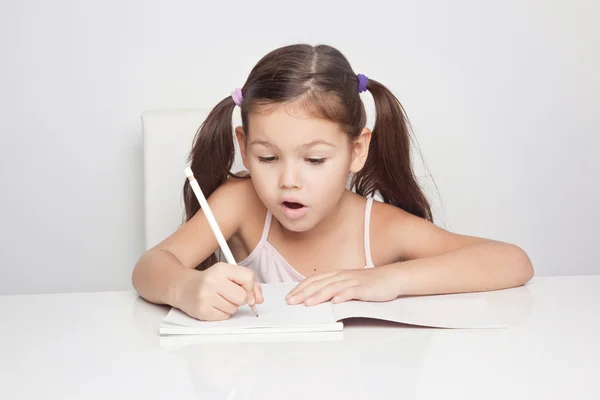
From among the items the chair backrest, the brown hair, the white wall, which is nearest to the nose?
the brown hair

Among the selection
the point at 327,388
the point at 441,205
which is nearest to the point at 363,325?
the point at 327,388

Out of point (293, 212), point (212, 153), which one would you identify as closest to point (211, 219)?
point (293, 212)

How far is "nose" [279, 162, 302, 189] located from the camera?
130 cm

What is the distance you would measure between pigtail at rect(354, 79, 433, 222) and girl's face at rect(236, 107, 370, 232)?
19 centimetres

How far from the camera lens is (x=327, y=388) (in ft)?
2.55

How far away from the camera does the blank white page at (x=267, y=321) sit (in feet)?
3.22

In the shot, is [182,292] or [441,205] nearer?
[182,292]

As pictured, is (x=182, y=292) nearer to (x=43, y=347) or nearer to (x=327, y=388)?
(x=43, y=347)

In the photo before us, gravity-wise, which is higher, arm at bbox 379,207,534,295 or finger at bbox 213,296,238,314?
arm at bbox 379,207,534,295

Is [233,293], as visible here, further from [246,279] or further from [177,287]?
[177,287]

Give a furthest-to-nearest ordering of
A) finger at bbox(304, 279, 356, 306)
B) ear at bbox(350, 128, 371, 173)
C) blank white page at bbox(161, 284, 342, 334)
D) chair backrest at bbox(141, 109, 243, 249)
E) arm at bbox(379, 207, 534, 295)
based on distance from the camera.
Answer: chair backrest at bbox(141, 109, 243, 249), ear at bbox(350, 128, 371, 173), arm at bbox(379, 207, 534, 295), finger at bbox(304, 279, 356, 306), blank white page at bbox(161, 284, 342, 334)

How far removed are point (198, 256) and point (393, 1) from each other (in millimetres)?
Result: 963

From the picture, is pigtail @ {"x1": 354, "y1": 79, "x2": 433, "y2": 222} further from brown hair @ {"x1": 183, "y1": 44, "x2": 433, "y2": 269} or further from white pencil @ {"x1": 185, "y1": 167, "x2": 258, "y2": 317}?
Result: white pencil @ {"x1": 185, "y1": 167, "x2": 258, "y2": 317}

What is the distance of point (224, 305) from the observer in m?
1.04
